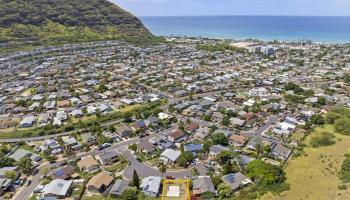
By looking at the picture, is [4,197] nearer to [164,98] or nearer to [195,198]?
[195,198]

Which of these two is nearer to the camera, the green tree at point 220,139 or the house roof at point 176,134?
the green tree at point 220,139

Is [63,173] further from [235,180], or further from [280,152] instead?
[280,152]

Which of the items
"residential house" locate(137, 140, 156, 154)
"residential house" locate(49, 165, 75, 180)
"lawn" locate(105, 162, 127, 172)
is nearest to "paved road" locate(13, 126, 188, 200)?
"lawn" locate(105, 162, 127, 172)

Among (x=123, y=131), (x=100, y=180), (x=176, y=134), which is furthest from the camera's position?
(x=123, y=131)

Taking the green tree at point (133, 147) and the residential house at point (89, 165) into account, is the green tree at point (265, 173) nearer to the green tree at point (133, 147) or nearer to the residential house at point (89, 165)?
the green tree at point (133, 147)

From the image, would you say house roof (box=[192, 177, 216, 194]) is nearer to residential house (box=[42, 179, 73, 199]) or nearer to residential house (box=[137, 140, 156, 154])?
residential house (box=[137, 140, 156, 154])

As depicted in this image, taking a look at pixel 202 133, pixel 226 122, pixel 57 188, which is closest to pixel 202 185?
pixel 202 133

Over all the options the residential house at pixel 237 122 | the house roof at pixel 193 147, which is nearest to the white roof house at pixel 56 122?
the house roof at pixel 193 147
